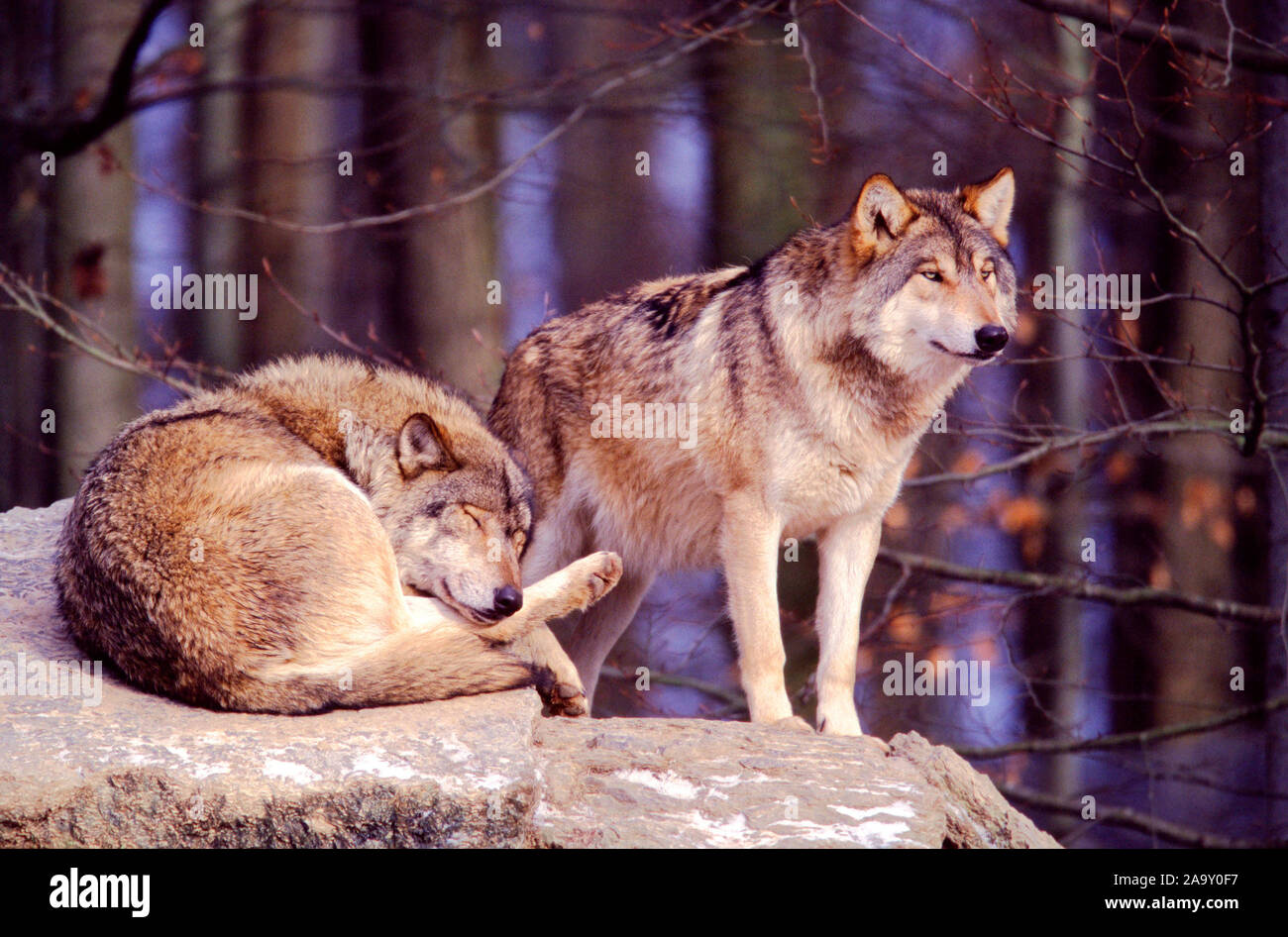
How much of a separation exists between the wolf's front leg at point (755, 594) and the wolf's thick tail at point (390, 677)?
1.36 m

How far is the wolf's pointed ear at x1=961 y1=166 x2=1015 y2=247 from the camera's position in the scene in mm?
5703

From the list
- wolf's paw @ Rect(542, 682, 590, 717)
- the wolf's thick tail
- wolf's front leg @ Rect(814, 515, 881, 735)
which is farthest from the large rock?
wolf's front leg @ Rect(814, 515, 881, 735)

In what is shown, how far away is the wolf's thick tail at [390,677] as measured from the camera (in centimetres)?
430

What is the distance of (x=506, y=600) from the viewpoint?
4.80m

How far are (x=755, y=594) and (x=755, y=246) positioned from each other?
4.59 meters

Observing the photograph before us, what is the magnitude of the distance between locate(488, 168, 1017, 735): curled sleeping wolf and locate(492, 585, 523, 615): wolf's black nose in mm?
507

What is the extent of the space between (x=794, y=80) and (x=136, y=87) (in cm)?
520

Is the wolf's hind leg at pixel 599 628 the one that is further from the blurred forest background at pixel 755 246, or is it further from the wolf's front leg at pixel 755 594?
the blurred forest background at pixel 755 246

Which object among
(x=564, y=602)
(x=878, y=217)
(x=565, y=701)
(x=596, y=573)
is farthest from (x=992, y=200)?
(x=565, y=701)

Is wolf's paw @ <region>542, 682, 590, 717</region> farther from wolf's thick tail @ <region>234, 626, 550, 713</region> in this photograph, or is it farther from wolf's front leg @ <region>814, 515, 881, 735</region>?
wolf's front leg @ <region>814, 515, 881, 735</region>

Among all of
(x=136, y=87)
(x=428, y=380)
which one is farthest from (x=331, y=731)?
(x=136, y=87)

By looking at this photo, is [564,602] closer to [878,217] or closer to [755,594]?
[755,594]

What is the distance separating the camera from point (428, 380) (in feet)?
19.0

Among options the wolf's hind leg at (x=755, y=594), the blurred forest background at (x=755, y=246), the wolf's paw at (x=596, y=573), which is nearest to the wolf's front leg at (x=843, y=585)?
the wolf's hind leg at (x=755, y=594)
